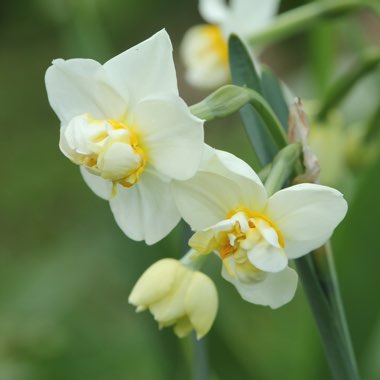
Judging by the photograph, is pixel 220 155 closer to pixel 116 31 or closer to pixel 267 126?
pixel 267 126

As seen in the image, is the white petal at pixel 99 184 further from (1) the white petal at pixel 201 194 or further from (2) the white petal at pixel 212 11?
(2) the white petal at pixel 212 11

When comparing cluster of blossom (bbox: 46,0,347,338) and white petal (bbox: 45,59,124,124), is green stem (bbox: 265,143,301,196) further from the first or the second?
white petal (bbox: 45,59,124,124)

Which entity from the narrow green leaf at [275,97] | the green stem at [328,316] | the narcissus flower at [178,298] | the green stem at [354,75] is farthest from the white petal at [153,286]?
the green stem at [354,75]

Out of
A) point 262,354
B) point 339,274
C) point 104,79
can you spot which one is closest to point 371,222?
point 339,274

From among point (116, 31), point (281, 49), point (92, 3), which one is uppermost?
point (92, 3)

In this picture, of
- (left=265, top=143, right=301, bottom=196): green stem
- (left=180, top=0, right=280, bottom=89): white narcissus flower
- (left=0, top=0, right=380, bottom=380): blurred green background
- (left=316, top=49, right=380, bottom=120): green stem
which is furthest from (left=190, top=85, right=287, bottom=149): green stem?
(left=180, top=0, right=280, bottom=89): white narcissus flower

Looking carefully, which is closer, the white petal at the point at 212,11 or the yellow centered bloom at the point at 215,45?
the white petal at the point at 212,11

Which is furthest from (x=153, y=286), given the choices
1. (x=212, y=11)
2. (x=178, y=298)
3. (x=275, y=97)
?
(x=212, y=11)
